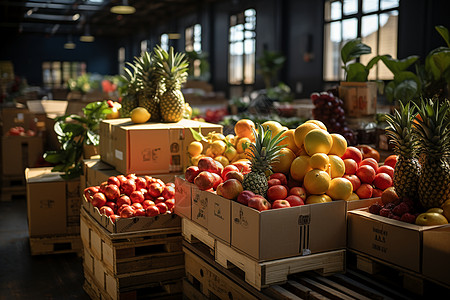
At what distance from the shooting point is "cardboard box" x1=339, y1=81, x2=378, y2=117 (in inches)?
157

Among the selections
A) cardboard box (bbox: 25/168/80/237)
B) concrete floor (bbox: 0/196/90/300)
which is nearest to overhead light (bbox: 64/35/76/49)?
concrete floor (bbox: 0/196/90/300)

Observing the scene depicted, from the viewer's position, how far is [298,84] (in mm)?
10750

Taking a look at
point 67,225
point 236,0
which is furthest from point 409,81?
point 236,0

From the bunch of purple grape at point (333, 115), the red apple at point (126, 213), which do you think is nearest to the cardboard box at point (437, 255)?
the red apple at point (126, 213)

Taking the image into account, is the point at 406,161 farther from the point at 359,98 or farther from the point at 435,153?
the point at 359,98

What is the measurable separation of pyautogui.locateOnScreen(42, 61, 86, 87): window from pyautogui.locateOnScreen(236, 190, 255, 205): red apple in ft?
81.4

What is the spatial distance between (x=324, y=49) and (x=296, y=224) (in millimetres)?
8330

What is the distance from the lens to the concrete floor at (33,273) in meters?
3.51

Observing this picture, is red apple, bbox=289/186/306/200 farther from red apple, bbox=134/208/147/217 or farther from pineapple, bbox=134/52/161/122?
pineapple, bbox=134/52/161/122

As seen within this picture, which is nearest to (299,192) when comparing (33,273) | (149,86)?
(149,86)

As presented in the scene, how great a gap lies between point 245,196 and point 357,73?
2.32 m

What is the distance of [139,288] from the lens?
2.89 metres

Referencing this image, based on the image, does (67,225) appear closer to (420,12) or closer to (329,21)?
(420,12)

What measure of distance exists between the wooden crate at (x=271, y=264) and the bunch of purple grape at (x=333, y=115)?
65.7 inches
